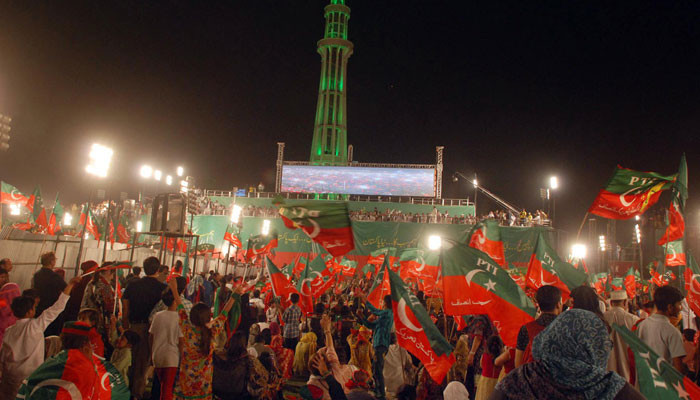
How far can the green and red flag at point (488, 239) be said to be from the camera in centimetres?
863

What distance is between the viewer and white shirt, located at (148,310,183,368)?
206 inches

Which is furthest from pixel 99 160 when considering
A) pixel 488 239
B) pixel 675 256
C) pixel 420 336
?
pixel 675 256

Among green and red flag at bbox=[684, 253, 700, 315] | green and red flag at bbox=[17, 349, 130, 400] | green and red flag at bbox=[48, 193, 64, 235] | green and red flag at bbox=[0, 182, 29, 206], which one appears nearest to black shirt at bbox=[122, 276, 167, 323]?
green and red flag at bbox=[17, 349, 130, 400]

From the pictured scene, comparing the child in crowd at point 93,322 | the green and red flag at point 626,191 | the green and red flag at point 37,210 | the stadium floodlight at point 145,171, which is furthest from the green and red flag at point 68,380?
the stadium floodlight at point 145,171

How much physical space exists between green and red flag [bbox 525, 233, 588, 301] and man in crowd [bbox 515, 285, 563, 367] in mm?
4105

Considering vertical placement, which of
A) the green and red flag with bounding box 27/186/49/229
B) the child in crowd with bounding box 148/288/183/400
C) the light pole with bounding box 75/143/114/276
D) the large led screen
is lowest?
the child in crowd with bounding box 148/288/183/400

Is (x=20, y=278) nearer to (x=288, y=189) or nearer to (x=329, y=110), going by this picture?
(x=288, y=189)

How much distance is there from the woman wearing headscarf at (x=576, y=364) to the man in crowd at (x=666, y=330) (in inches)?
122

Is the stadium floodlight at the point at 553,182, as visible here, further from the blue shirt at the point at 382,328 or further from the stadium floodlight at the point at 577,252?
the blue shirt at the point at 382,328

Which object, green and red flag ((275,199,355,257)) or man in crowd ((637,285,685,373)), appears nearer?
man in crowd ((637,285,685,373))

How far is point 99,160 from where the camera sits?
1166cm

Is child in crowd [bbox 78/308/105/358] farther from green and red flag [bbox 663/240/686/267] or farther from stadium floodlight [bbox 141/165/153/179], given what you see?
stadium floodlight [bbox 141/165/153/179]

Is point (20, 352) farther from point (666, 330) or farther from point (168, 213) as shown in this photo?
point (168, 213)

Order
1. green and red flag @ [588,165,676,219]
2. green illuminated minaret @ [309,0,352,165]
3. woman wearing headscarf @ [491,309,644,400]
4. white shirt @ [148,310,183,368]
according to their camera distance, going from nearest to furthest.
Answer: woman wearing headscarf @ [491,309,644,400]
white shirt @ [148,310,183,368]
green and red flag @ [588,165,676,219]
green illuminated minaret @ [309,0,352,165]
